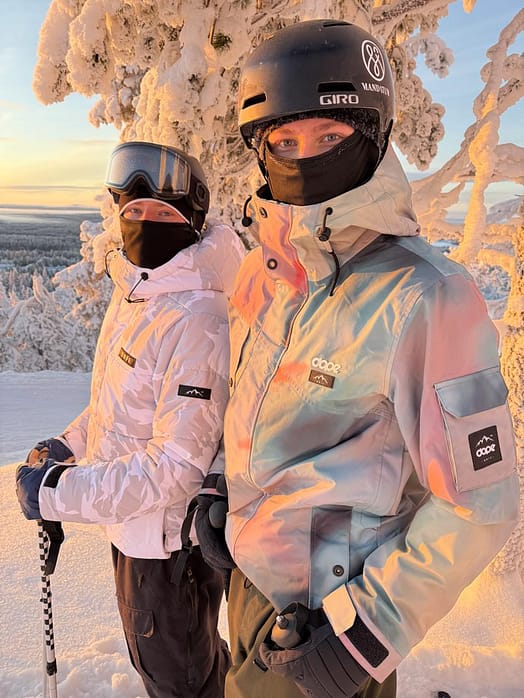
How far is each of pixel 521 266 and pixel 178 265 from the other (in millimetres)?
2622

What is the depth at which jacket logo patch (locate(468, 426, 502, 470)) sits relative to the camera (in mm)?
1211

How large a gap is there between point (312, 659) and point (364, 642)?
125mm

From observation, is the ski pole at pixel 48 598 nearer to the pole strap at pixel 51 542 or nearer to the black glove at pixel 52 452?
the pole strap at pixel 51 542

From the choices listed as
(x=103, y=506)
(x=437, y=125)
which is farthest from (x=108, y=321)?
(x=437, y=125)

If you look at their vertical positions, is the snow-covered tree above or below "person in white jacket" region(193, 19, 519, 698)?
above

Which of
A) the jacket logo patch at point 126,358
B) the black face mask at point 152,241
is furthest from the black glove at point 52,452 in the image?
the black face mask at point 152,241

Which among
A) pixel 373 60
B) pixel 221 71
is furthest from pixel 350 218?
pixel 221 71

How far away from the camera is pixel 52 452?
7.84 feet

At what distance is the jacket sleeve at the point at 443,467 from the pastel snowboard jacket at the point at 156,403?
2.60ft

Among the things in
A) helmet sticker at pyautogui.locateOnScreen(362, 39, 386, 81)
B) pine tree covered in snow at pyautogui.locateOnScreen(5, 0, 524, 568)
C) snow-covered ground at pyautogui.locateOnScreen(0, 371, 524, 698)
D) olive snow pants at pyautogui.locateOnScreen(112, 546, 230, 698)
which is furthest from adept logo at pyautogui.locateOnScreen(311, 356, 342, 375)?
pine tree covered in snow at pyautogui.locateOnScreen(5, 0, 524, 568)

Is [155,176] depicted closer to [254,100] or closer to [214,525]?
[254,100]

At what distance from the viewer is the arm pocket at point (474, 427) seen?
3.92ft

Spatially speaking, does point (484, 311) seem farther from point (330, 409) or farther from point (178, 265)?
point (178, 265)

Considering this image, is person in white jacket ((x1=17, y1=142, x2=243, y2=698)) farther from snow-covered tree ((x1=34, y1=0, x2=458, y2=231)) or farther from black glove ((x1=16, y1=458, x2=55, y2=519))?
snow-covered tree ((x1=34, y1=0, x2=458, y2=231))
